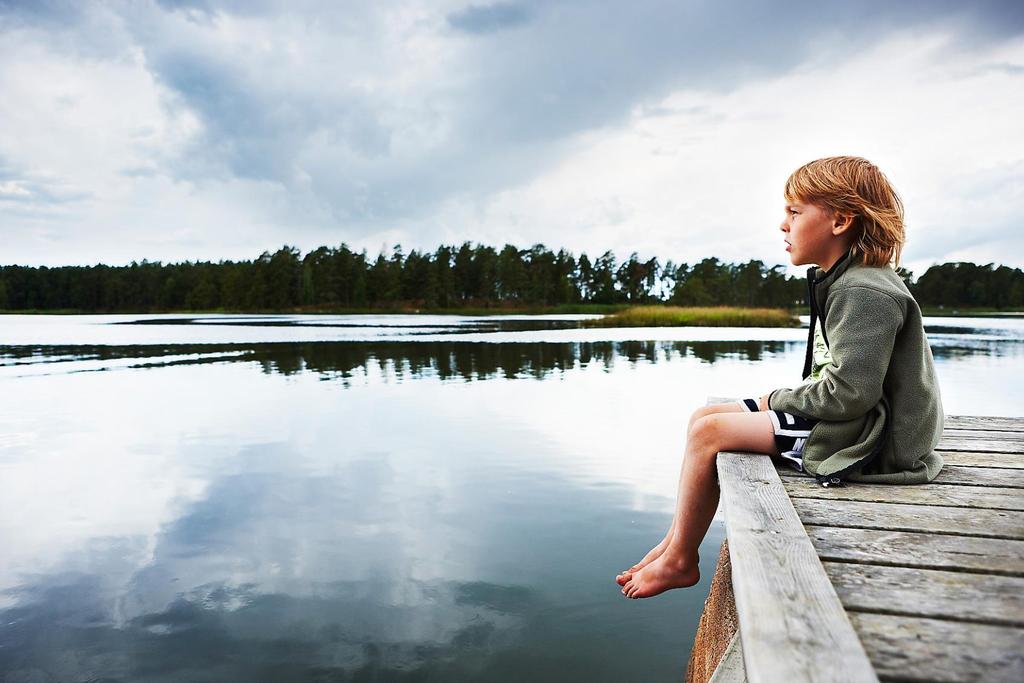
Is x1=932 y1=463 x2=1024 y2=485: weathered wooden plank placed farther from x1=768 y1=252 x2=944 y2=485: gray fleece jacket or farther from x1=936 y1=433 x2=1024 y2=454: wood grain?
x1=936 y1=433 x2=1024 y2=454: wood grain

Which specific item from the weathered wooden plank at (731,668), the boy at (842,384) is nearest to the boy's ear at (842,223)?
the boy at (842,384)

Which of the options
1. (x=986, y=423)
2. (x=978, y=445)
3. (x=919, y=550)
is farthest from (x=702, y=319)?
(x=919, y=550)

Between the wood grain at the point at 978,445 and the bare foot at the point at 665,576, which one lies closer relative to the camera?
the bare foot at the point at 665,576

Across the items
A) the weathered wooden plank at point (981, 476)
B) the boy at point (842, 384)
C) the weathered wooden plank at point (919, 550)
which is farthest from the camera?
the weathered wooden plank at point (981, 476)

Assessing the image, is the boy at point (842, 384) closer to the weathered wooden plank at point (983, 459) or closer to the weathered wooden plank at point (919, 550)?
the weathered wooden plank at point (983, 459)

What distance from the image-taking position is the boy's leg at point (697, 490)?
2.55 meters

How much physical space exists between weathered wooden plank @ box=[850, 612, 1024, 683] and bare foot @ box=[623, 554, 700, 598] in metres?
1.21

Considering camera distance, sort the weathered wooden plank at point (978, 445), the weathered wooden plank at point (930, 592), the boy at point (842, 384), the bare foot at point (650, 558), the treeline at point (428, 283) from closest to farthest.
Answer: the weathered wooden plank at point (930, 592) < the boy at point (842, 384) < the bare foot at point (650, 558) < the weathered wooden plank at point (978, 445) < the treeline at point (428, 283)

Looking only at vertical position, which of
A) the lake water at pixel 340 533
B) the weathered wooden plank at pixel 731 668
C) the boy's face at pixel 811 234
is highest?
the boy's face at pixel 811 234

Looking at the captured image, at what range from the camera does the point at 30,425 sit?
8.53 metres

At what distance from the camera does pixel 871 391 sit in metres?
2.29

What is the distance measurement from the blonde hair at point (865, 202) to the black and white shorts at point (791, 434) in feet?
2.10

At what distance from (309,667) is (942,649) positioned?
2697mm

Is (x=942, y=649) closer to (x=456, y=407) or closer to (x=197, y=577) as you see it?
(x=197, y=577)
